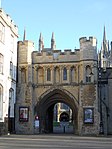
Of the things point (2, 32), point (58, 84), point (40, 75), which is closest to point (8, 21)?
point (2, 32)

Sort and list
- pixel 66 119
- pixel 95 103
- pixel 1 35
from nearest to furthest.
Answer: pixel 1 35
pixel 95 103
pixel 66 119

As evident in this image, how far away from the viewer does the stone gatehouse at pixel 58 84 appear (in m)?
34.3

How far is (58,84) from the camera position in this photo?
3575cm

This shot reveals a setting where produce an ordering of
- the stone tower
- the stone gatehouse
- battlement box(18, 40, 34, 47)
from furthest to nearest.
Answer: battlement box(18, 40, 34, 47) < the stone tower < the stone gatehouse

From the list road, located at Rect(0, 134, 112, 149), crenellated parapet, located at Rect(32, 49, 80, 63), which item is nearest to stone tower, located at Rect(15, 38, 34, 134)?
crenellated parapet, located at Rect(32, 49, 80, 63)

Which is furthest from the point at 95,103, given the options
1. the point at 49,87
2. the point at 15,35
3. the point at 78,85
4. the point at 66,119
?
the point at 66,119

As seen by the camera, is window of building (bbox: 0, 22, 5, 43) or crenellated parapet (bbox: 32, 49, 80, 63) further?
crenellated parapet (bbox: 32, 49, 80, 63)

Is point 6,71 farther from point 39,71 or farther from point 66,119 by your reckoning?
point 66,119

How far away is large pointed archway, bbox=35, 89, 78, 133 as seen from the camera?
117 ft

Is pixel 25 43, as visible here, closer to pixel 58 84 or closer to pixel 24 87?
pixel 24 87

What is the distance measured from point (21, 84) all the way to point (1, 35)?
7.01 m

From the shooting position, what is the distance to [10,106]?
34500mm

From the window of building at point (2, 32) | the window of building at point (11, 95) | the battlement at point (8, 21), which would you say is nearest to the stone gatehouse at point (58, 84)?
the window of building at point (11, 95)

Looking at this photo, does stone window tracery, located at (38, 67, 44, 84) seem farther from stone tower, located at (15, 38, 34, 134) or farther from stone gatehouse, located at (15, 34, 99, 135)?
stone tower, located at (15, 38, 34, 134)
